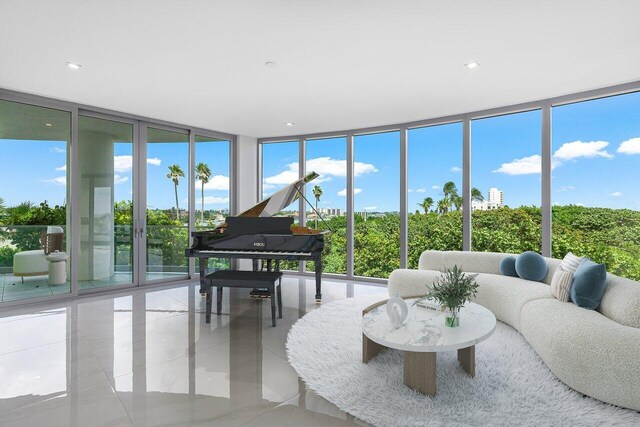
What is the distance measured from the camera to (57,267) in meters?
4.93

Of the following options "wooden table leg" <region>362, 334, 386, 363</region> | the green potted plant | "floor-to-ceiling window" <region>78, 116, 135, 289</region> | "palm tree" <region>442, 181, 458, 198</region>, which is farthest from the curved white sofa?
Answer: "floor-to-ceiling window" <region>78, 116, 135, 289</region>

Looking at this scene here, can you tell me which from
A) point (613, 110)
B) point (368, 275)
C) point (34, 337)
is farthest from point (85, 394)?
point (613, 110)

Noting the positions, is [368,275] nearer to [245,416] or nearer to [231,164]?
[231,164]

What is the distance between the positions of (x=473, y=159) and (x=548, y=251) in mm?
1683

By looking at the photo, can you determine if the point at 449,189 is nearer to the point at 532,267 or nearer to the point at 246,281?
the point at 532,267

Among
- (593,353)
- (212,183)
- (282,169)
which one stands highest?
(282,169)

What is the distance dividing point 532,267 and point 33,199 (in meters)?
6.43

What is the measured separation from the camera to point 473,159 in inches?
212

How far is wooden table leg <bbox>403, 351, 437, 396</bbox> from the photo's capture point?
2.25 m

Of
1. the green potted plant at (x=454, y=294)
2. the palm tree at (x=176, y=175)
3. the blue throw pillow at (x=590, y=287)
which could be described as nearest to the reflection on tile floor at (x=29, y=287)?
the palm tree at (x=176, y=175)

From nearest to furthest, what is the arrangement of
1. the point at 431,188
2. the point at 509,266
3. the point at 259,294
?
the point at 509,266
the point at 259,294
the point at 431,188

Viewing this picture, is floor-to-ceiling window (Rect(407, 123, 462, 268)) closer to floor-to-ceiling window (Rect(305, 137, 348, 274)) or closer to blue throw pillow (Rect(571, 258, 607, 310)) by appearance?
floor-to-ceiling window (Rect(305, 137, 348, 274))

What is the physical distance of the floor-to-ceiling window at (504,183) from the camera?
5.09m

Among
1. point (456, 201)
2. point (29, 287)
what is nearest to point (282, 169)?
point (456, 201)
